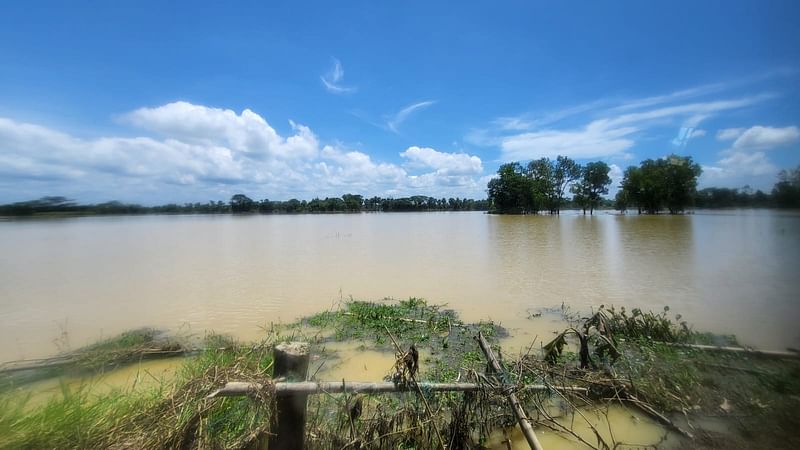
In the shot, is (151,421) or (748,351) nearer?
(151,421)

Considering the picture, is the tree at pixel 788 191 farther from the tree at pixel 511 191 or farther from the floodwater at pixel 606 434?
Result: the tree at pixel 511 191

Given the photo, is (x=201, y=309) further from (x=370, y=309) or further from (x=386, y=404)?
(x=386, y=404)

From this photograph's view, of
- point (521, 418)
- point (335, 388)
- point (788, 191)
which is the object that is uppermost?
point (788, 191)

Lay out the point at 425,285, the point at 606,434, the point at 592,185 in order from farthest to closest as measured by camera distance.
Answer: the point at 592,185 → the point at 425,285 → the point at 606,434

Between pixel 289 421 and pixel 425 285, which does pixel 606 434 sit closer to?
pixel 289 421

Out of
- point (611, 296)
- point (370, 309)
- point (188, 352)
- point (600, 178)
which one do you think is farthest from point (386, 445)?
point (600, 178)

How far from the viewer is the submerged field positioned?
7.78 ft

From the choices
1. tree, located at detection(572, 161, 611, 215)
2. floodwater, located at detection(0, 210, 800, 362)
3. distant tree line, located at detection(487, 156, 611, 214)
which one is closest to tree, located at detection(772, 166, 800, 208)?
floodwater, located at detection(0, 210, 800, 362)

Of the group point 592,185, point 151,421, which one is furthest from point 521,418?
point 592,185

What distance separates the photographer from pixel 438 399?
9.21 ft

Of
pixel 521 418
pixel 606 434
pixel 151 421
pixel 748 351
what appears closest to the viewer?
pixel 151 421

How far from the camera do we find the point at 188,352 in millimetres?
5723

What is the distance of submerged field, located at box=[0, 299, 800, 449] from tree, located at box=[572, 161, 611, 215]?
40.0m

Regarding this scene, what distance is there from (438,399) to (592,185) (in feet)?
188
